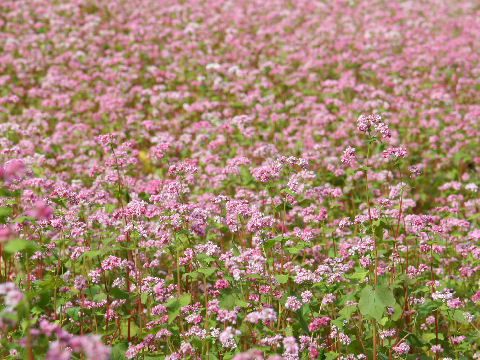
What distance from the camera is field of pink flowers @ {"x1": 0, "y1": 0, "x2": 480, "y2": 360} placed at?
4.32 m

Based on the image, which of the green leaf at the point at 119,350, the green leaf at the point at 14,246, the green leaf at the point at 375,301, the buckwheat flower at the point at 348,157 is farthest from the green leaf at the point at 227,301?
the green leaf at the point at 14,246

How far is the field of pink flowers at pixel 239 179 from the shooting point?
4316 millimetres

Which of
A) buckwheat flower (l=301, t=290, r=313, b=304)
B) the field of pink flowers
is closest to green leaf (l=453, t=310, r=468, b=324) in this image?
the field of pink flowers

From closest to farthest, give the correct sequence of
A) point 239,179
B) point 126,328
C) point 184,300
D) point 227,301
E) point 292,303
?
1. point 292,303
2. point 184,300
3. point 227,301
4. point 126,328
5. point 239,179

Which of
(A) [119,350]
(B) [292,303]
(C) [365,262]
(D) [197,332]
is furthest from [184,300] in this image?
(C) [365,262]

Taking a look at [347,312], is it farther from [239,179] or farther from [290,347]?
[239,179]

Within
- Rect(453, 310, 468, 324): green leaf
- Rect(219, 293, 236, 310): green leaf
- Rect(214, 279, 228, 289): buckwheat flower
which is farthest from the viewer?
Rect(453, 310, 468, 324): green leaf

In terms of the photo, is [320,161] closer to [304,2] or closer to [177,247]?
[177,247]

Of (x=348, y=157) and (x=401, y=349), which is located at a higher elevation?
(x=348, y=157)

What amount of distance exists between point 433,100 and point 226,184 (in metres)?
5.61

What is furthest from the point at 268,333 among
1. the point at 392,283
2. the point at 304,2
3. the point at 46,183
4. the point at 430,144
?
the point at 304,2

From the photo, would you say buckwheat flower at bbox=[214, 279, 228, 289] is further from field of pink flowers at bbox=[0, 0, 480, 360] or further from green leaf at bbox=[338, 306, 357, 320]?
green leaf at bbox=[338, 306, 357, 320]

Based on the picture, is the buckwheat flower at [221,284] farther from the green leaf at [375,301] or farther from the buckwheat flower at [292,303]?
the green leaf at [375,301]

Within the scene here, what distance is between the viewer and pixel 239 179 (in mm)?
7625
